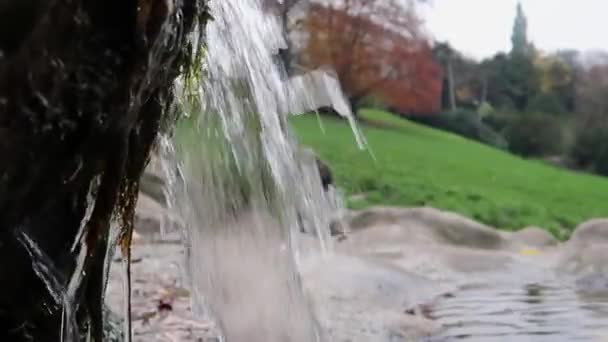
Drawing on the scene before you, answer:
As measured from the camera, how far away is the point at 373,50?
20.0 metres

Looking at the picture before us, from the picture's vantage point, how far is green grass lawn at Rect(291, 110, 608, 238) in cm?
1650

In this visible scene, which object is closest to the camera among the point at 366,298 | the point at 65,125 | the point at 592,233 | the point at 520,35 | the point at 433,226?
the point at 65,125

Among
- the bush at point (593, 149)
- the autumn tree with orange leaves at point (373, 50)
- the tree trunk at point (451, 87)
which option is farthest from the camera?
the tree trunk at point (451, 87)

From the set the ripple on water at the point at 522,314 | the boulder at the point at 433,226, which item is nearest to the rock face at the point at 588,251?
the ripple on water at the point at 522,314

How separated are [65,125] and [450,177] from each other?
18.4 m

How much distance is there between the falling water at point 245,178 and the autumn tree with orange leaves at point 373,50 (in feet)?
48.7

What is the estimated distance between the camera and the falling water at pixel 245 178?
2.37 metres

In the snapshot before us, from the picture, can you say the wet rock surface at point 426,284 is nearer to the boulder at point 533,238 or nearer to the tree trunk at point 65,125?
the boulder at point 533,238

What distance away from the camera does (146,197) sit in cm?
1075

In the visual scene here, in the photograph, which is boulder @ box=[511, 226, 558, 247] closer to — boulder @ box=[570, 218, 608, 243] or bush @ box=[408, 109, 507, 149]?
boulder @ box=[570, 218, 608, 243]

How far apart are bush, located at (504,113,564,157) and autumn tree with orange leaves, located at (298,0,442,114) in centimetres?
422

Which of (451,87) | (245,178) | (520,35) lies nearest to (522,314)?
(245,178)

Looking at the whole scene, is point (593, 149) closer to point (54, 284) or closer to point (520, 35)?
point (520, 35)

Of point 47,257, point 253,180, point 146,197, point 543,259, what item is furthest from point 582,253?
point 47,257
